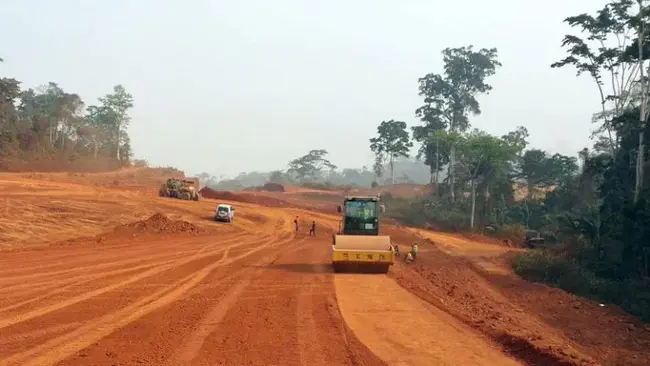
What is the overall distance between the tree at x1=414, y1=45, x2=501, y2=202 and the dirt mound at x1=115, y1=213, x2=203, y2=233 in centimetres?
3994

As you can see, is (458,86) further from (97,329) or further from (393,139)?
(97,329)

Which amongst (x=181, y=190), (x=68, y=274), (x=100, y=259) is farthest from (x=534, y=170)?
(x=68, y=274)

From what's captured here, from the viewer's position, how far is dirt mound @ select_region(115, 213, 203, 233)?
3834 centimetres

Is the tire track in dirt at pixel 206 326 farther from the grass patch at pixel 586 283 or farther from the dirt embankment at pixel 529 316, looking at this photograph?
the grass patch at pixel 586 283

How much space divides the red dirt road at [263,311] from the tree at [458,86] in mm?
42463

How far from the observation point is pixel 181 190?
57.4m

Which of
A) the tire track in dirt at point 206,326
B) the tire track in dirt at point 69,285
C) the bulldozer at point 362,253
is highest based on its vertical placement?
the bulldozer at point 362,253

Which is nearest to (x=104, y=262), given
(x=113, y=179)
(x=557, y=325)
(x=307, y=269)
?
(x=307, y=269)

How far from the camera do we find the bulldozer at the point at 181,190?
2253 inches

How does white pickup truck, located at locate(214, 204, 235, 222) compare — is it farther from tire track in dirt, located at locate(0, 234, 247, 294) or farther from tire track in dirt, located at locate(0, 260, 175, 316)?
tire track in dirt, located at locate(0, 260, 175, 316)

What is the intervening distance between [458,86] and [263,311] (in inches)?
2578

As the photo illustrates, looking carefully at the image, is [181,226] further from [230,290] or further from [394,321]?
[394,321]

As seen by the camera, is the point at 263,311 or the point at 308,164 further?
the point at 308,164

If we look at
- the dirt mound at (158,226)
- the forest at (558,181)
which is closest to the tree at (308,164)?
the forest at (558,181)
